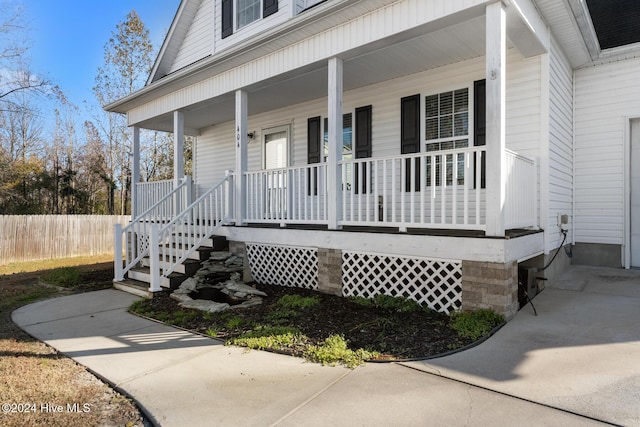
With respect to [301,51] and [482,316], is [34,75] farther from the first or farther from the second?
[482,316]

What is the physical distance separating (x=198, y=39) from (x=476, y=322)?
32.5ft

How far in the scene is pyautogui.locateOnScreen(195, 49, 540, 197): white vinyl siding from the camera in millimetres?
5645

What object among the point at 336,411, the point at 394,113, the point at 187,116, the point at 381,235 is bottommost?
the point at 336,411

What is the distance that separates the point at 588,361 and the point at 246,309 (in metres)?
3.71

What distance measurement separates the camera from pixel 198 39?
10266 mm

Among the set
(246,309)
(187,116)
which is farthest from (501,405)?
(187,116)

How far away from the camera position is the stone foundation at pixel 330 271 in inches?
216

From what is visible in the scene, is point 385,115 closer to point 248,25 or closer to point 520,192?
point 520,192

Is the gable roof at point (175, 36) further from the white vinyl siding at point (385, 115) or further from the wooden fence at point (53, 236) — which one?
the wooden fence at point (53, 236)

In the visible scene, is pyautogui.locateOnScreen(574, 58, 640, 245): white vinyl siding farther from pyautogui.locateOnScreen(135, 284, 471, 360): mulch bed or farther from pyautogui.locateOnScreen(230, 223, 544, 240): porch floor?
pyautogui.locateOnScreen(135, 284, 471, 360): mulch bed

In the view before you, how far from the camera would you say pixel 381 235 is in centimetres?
498

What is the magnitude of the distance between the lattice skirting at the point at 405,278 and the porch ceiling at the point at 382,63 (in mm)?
2909

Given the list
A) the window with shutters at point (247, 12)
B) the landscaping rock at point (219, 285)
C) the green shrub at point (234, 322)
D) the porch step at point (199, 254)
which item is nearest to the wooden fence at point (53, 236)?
the porch step at point (199, 254)

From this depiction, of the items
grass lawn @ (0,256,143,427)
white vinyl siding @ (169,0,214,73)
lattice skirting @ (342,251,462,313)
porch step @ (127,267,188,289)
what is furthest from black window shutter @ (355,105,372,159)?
grass lawn @ (0,256,143,427)
